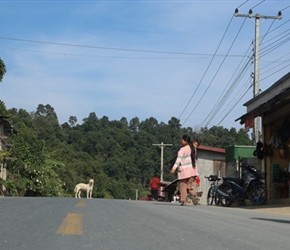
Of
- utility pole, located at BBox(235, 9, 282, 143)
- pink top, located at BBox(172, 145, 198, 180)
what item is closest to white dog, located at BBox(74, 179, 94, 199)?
utility pole, located at BBox(235, 9, 282, 143)

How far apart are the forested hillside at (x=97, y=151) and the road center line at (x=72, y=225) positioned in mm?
30402

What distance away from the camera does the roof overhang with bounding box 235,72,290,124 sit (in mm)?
16295

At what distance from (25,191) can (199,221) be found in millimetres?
30673

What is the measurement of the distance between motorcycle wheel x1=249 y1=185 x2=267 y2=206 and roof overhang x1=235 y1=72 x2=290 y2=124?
8.75 feet

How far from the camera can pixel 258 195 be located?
58.3 ft

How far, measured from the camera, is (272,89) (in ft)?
63.0

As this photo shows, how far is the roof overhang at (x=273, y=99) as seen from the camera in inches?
642

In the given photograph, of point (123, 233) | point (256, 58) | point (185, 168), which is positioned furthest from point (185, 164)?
point (256, 58)

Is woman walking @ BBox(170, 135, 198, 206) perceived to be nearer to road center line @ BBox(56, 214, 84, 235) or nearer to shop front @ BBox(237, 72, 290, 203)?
shop front @ BBox(237, 72, 290, 203)

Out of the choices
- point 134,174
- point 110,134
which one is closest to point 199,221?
point 134,174

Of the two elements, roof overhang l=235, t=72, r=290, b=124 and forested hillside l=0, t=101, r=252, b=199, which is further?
forested hillside l=0, t=101, r=252, b=199

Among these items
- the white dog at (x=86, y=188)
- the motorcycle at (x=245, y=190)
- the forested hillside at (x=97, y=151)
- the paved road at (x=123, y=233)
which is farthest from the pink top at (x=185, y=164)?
the forested hillside at (x=97, y=151)

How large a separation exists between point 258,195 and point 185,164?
467cm

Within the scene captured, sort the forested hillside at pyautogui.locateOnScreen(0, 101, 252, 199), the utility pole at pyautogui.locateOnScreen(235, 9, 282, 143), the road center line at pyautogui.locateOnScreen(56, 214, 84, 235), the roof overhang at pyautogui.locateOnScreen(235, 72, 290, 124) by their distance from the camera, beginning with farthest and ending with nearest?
the forested hillside at pyautogui.locateOnScreen(0, 101, 252, 199)
the utility pole at pyautogui.locateOnScreen(235, 9, 282, 143)
the roof overhang at pyautogui.locateOnScreen(235, 72, 290, 124)
the road center line at pyautogui.locateOnScreen(56, 214, 84, 235)
